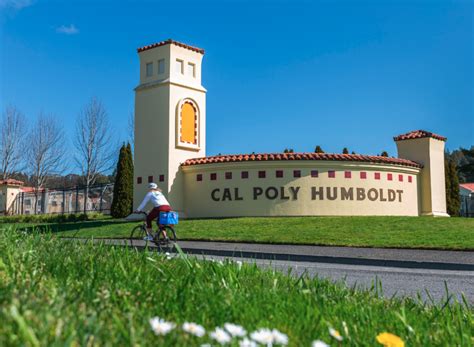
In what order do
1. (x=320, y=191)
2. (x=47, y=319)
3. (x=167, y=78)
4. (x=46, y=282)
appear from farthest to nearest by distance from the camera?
(x=167, y=78) → (x=320, y=191) → (x=46, y=282) → (x=47, y=319)

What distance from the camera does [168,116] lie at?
2534 centimetres

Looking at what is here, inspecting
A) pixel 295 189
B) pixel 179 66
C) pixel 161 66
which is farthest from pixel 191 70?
pixel 295 189

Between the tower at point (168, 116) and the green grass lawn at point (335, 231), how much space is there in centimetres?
469

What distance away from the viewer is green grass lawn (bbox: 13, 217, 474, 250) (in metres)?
14.4

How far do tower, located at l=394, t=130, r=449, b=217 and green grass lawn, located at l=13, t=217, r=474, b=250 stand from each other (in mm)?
6538

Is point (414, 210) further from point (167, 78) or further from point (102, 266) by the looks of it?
point (102, 266)

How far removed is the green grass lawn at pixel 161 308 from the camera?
2227 millimetres

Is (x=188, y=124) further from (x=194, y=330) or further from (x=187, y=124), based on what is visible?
(x=194, y=330)

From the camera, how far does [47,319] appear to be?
2.14 m

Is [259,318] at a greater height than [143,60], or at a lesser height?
lesser

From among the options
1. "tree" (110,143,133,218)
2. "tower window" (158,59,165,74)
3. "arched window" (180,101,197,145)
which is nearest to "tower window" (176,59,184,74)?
"tower window" (158,59,165,74)

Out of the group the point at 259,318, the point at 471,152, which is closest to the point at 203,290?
the point at 259,318

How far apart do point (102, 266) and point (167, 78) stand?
72.4 feet

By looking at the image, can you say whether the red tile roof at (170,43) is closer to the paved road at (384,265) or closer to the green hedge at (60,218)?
the green hedge at (60,218)
